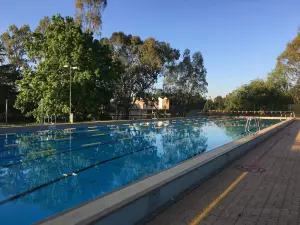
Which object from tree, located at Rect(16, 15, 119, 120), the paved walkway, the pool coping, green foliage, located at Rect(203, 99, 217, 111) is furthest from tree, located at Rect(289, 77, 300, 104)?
the pool coping

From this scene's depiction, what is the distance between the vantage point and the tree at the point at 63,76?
22656mm

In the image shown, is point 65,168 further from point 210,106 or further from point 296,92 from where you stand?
point 210,106

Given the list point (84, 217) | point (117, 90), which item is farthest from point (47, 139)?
point (117, 90)

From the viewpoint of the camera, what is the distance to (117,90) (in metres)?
33.1

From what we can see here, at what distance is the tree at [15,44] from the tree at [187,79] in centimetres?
1991

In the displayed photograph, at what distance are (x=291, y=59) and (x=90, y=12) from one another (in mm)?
29321

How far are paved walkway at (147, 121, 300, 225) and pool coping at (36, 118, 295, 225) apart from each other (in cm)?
21

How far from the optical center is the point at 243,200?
4.39m

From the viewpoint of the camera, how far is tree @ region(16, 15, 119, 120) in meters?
22.7

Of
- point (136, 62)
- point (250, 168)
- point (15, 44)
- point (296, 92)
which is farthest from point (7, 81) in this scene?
point (296, 92)

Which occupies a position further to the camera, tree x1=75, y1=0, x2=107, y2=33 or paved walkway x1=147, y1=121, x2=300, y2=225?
tree x1=75, y1=0, x2=107, y2=33

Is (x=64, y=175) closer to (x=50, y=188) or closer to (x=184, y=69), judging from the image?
(x=50, y=188)

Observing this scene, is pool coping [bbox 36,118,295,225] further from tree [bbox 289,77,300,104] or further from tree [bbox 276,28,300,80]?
tree [bbox 289,77,300,104]

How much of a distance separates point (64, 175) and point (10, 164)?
7.75 ft
